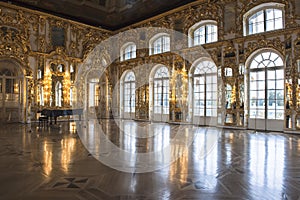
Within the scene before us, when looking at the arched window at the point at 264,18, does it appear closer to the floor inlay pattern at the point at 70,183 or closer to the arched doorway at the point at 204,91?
the arched doorway at the point at 204,91

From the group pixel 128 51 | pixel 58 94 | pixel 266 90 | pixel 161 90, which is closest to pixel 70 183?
pixel 266 90

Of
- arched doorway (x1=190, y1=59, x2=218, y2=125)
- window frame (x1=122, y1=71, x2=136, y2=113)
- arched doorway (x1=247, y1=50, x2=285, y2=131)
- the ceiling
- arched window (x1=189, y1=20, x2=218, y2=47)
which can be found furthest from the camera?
window frame (x1=122, y1=71, x2=136, y2=113)

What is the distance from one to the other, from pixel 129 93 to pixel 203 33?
20.8 feet

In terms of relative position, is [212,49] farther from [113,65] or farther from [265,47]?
[113,65]

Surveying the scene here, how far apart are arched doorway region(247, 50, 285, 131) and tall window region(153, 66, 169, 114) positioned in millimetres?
4719

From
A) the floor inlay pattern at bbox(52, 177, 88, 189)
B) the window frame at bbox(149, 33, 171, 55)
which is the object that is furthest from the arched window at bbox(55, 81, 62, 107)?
the floor inlay pattern at bbox(52, 177, 88, 189)

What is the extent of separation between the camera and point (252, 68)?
34.2ft

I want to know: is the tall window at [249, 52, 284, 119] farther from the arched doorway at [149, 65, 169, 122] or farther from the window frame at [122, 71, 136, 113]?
the window frame at [122, 71, 136, 113]

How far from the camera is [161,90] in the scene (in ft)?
46.4

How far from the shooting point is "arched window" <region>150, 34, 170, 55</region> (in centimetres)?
1389

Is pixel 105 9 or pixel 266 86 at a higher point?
pixel 105 9

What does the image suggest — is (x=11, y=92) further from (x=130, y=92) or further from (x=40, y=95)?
(x=130, y=92)

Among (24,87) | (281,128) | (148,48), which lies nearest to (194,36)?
(148,48)

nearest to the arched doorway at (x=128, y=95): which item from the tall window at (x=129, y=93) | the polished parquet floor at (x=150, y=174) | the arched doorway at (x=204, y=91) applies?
the tall window at (x=129, y=93)
